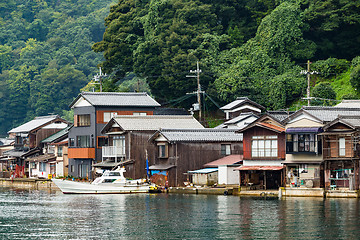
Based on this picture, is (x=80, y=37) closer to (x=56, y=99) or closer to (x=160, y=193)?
(x=56, y=99)

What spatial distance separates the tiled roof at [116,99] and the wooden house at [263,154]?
2037 cm

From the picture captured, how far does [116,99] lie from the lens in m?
79.2

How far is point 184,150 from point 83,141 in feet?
56.9

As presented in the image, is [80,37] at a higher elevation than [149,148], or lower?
higher

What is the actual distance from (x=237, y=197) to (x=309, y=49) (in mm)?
33206

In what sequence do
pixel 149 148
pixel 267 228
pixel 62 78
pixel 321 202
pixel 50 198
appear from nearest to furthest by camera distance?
pixel 267 228 < pixel 321 202 < pixel 50 198 < pixel 149 148 < pixel 62 78

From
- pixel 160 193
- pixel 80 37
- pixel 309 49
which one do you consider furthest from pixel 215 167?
pixel 80 37

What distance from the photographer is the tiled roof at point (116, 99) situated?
78.2m

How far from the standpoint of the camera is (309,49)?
84812 mm

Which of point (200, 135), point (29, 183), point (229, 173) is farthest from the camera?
point (29, 183)

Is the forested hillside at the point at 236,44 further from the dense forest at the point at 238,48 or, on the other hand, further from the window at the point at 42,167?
the window at the point at 42,167

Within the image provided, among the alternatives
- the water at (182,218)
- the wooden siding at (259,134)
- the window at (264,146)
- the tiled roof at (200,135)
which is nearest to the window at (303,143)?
the wooden siding at (259,134)

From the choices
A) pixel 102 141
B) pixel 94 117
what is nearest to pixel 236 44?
pixel 94 117

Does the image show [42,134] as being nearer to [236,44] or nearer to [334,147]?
[236,44]
